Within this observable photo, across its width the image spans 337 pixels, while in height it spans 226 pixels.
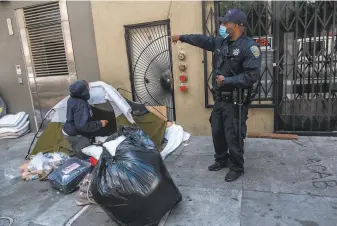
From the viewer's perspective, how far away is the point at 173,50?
4.79m

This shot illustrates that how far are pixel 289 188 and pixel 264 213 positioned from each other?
0.57 m

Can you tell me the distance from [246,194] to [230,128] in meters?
0.70

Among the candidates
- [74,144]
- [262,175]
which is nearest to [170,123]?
[74,144]

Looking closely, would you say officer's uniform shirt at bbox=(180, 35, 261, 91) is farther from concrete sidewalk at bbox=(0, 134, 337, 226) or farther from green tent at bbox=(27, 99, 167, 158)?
green tent at bbox=(27, 99, 167, 158)

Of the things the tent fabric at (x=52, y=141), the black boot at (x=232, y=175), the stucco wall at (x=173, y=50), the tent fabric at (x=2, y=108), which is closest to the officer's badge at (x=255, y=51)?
the black boot at (x=232, y=175)

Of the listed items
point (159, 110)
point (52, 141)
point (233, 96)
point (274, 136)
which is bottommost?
point (274, 136)

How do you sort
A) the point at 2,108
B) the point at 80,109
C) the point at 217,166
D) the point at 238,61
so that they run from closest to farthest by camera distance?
the point at 238,61
the point at 217,166
the point at 80,109
the point at 2,108

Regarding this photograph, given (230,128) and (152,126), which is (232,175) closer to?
(230,128)

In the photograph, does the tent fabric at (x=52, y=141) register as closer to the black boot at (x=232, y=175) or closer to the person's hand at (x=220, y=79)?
the black boot at (x=232, y=175)

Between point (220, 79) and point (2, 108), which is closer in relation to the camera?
point (220, 79)

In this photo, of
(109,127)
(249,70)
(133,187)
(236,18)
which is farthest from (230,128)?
(109,127)

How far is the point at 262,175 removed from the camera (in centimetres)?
334

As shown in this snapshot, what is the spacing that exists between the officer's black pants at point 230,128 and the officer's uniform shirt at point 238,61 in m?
0.23

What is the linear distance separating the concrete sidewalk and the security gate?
1.70 feet
